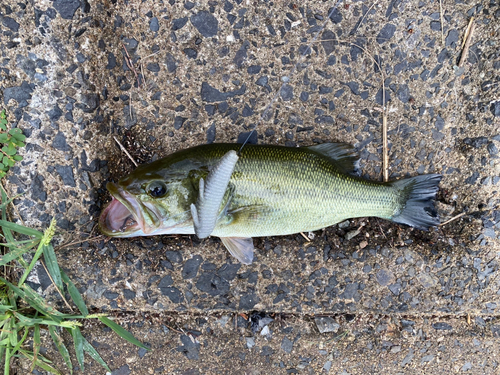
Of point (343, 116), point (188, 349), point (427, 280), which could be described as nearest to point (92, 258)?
point (188, 349)

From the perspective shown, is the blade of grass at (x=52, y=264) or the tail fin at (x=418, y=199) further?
the tail fin at (x=418, y=199)

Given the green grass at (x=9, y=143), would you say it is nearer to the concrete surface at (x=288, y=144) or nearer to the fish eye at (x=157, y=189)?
the concrete surface at (x=288, y=144)

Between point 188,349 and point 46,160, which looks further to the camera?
point 188,349

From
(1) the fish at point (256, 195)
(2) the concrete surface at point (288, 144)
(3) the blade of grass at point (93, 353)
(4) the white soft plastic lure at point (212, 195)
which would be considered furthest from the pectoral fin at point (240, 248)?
(3) the blade of grass at point (93, 353)

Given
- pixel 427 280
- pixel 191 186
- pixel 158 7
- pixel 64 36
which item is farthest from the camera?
pixel 427 280

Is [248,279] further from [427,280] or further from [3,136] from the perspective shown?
[3,136]

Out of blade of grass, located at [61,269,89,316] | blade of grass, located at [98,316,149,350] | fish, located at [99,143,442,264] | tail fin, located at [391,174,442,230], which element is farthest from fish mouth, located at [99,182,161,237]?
tail fin, located at [391,174,442,230]

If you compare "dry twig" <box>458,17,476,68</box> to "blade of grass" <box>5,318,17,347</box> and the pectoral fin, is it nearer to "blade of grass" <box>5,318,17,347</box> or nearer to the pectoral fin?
the pectoral fin
